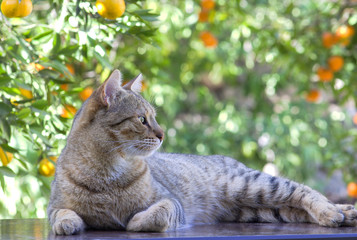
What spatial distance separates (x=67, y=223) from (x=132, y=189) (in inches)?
13.2

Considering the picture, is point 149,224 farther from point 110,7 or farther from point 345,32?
point 345,32

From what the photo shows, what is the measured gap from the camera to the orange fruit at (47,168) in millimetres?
2562

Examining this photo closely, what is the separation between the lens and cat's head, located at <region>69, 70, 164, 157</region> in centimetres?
215

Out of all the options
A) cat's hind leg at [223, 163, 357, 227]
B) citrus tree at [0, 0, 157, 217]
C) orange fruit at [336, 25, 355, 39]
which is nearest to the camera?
cat's hind leg at [223, 163, 357, 227]

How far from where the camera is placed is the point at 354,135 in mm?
4469

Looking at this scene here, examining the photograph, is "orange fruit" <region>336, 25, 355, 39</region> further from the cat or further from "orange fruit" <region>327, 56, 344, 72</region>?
the cat

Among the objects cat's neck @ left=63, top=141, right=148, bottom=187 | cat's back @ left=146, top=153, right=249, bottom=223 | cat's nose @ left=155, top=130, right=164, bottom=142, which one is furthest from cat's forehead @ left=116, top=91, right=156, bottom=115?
cat's back @ left=146, top=153, right=249, bottom=223

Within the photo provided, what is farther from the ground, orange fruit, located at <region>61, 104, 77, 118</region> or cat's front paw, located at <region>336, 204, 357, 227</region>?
orange fruit, located at <region>61, 104, 77, 118</region>

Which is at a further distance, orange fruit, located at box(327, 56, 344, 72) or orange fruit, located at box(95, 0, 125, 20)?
orange fruit, located at box(327, 56, 344, 72)

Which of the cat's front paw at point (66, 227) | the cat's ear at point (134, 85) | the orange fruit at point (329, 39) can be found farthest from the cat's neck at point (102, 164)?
the orange fruit at point (329, 39)

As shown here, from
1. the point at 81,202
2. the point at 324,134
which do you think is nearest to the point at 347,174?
the point at 324,134

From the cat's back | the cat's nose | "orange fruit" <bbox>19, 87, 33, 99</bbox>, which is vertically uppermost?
"orange fruit" <bbox>19, 87, 33, 99</bbox>

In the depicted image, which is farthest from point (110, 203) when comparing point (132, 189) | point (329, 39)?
point (329, 39)

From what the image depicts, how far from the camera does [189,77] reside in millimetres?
6367
